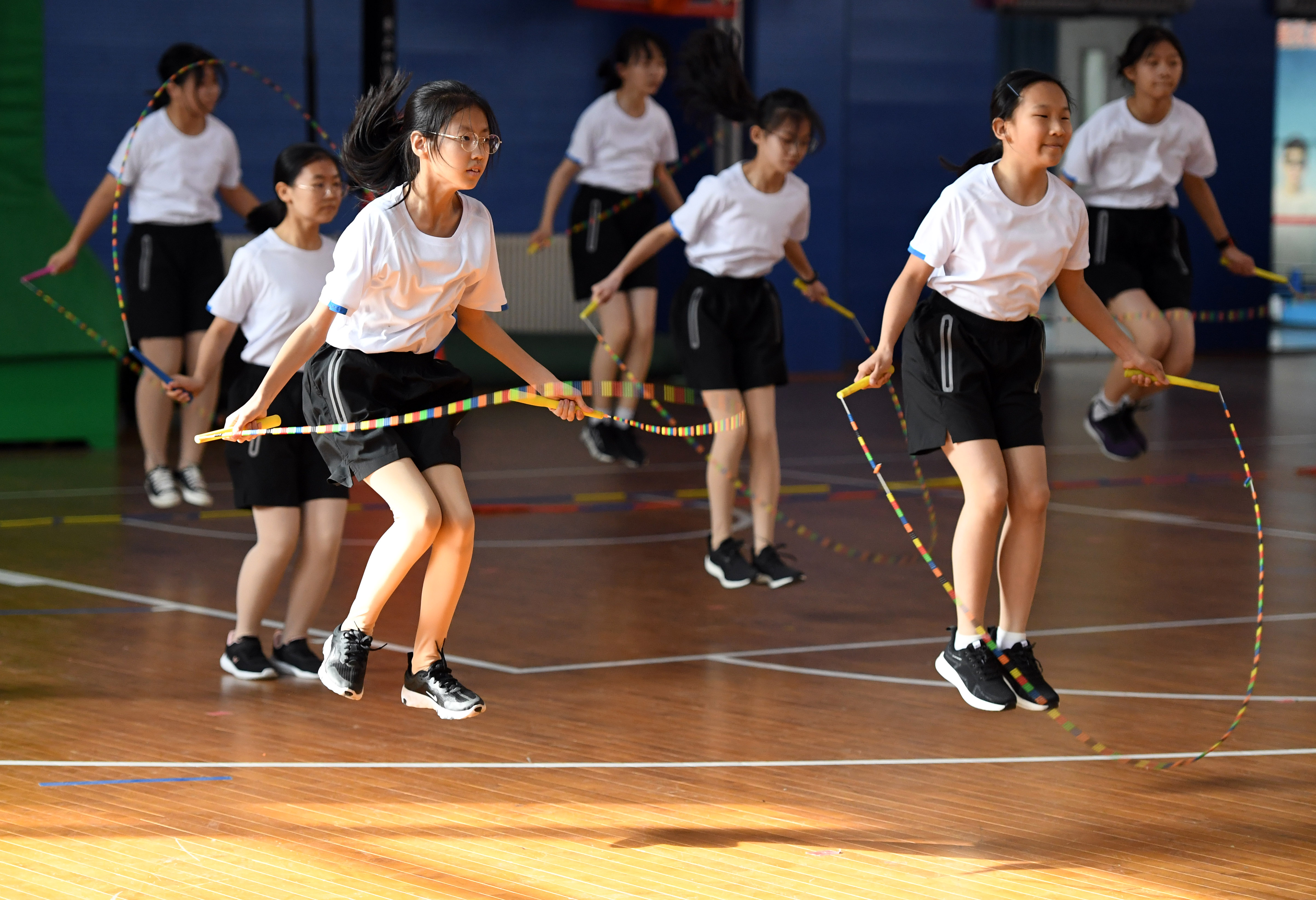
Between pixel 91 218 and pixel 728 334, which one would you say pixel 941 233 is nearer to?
pixel 728 334

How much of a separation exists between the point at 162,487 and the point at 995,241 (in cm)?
407

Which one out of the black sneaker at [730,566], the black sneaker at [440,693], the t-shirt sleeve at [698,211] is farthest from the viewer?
the black sneaker at [730,566]

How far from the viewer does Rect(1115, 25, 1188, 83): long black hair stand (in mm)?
6207

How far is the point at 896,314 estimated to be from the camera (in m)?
3.98

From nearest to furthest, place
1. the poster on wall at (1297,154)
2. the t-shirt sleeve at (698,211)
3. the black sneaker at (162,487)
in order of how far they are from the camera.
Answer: the t-shirt sleeve at (698,211) → the black sneaker at (162,487) → the poster on wall at (1297,154)

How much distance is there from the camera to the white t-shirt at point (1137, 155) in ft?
21.3

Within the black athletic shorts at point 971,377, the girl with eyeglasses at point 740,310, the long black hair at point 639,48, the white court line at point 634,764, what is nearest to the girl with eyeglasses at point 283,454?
the white court line at point 634,764

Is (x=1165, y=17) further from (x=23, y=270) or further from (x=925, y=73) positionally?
(x=23, y=270)

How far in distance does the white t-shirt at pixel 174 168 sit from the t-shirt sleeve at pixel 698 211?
2206 millimetres

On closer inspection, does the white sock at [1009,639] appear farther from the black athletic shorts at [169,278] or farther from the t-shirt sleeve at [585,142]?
the t-shirt sleeve at [585,142]

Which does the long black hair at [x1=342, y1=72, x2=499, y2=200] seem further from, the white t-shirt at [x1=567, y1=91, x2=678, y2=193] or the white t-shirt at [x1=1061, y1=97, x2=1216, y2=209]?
the white t-shirt at [x1=567, y1=91, x2=678, y2=193]

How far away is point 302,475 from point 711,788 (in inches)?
64.7

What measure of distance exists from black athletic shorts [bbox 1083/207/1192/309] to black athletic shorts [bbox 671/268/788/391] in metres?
1.46

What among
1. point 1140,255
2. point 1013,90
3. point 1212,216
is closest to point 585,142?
point 1140,255
